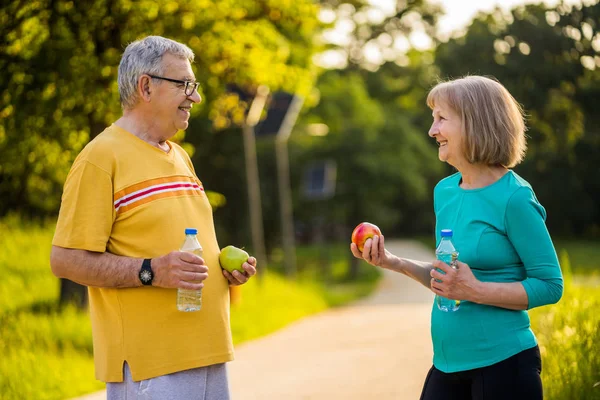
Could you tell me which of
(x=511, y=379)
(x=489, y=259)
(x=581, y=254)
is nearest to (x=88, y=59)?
(x=489, y=259)

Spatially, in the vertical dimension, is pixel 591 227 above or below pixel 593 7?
below

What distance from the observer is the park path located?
7.28 meters

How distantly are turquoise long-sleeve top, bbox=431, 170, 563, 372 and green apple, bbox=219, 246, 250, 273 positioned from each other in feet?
2.81

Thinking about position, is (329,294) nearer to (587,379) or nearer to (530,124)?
(530,124)

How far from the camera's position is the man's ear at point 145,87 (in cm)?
347

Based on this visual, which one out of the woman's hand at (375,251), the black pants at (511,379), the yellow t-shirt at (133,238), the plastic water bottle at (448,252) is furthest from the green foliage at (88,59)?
the black pants at (511,379)

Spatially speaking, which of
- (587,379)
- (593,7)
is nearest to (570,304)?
(587,379)

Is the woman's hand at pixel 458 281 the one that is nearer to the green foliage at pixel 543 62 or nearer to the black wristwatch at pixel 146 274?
the black wristwatch at pixel 146 274

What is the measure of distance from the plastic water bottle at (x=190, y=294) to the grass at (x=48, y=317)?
497mm

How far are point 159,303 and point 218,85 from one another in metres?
8.47

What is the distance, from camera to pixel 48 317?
33.6 ft

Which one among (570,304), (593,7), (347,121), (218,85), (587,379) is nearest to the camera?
(587,379)

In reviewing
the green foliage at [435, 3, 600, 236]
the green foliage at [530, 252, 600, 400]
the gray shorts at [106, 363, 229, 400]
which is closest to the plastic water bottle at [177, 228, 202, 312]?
the gray shorts at [106, 363, 229, 400]

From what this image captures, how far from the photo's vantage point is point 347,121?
29.9 m
